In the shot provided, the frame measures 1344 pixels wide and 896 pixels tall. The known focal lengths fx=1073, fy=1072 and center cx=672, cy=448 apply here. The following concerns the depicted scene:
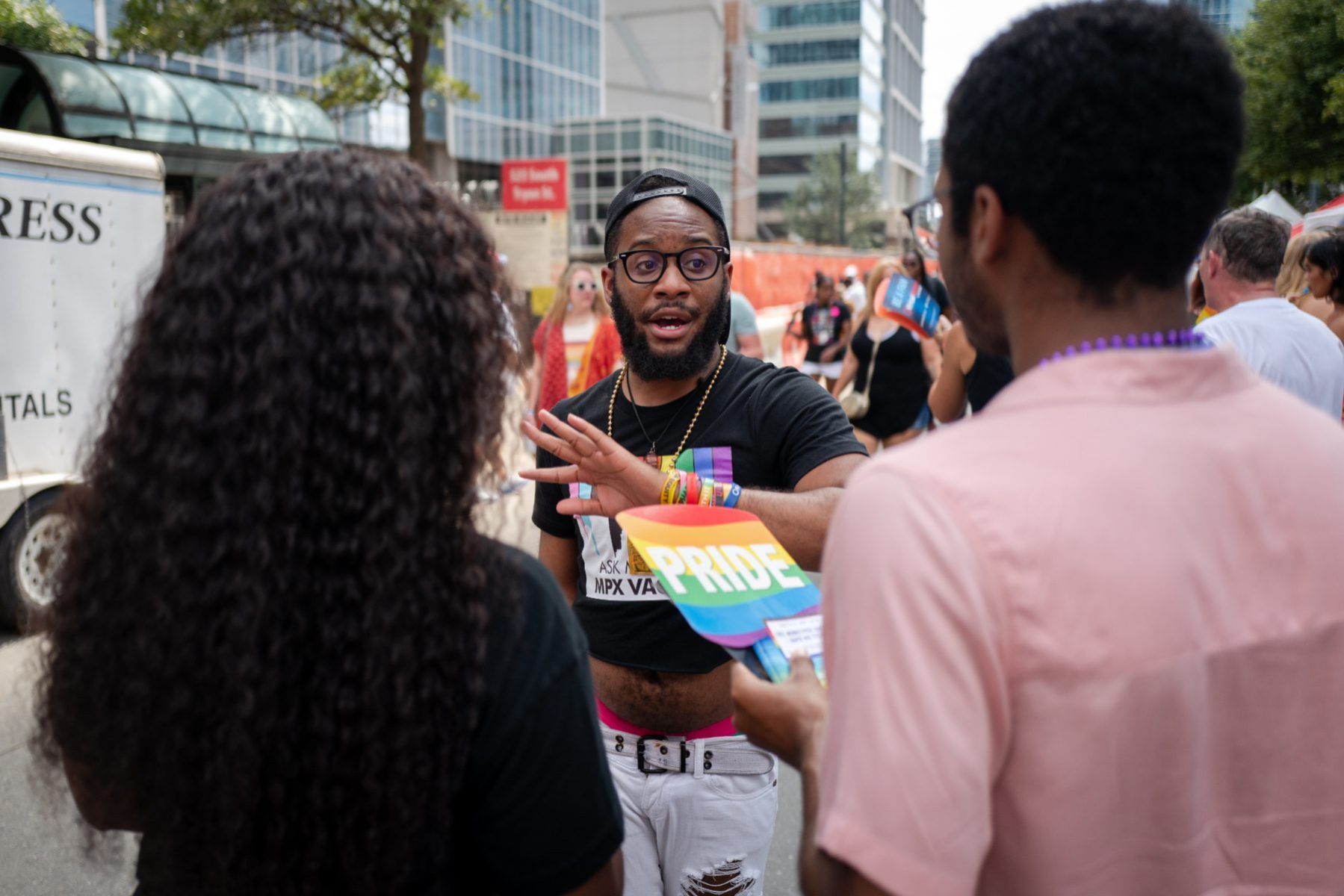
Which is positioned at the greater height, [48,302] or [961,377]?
[48,302]

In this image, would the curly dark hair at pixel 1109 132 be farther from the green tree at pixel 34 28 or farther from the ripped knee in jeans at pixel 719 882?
the green tree at pixel 34 28

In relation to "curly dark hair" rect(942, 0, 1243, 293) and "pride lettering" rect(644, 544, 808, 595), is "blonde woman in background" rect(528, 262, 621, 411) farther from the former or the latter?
"curly dark hair" rect(942, 0, 1243, 293)

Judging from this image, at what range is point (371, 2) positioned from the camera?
58.0ft

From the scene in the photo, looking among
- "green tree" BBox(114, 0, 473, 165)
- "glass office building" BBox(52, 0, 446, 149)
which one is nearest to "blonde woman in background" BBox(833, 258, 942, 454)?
"green tree" BBox(114, 0, 473, 165)

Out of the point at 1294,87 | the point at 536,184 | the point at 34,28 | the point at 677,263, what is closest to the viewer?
the point at 677,263

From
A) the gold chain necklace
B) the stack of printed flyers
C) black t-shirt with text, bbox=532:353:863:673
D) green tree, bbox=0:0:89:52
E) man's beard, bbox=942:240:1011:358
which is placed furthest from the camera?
green tree, bbox=0:0:89:52

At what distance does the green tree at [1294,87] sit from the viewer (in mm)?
19984

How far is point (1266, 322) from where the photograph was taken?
3.92m

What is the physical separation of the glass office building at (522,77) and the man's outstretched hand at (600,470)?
127ft

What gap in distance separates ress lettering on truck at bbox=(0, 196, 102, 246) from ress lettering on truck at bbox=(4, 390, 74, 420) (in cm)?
91

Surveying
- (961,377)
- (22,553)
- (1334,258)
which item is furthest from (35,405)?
(1334,258)

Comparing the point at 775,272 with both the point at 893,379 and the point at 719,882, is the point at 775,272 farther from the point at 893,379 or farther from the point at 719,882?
the point at 719,882

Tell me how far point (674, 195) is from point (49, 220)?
5346 millimetres

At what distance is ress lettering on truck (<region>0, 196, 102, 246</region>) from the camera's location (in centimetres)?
609
